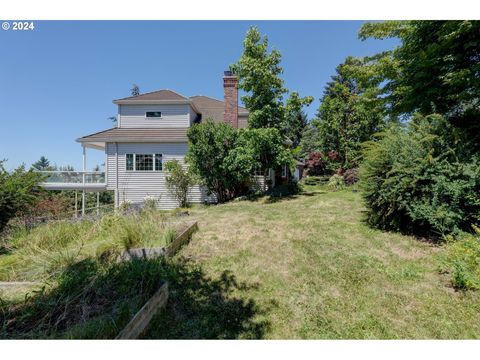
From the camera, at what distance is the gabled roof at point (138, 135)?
14.6m

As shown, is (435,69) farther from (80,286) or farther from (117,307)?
(80,286)

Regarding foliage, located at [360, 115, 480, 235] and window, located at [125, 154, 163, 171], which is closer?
foliage, located at [360, 115, 480, 235]

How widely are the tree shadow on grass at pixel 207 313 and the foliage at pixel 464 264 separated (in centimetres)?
330

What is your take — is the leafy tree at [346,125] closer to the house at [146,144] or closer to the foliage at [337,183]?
the foliage at [337,183]

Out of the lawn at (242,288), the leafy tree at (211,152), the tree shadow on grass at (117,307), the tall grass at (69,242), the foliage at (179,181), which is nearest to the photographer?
the tree shadow on grass at (117,307)

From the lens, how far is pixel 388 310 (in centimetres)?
323

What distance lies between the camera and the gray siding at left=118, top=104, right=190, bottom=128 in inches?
619

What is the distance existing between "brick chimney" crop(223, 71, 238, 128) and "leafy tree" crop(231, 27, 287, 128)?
2944 mm

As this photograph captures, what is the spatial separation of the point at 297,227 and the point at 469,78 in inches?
235

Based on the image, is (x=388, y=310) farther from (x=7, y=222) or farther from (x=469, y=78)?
(x=7, y=222)

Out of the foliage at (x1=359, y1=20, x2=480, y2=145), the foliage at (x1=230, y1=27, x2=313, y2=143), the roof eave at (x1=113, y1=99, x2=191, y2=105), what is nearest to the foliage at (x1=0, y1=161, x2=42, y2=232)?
the roof eave at (x1=113, y1=99, x2=191, y2=105)

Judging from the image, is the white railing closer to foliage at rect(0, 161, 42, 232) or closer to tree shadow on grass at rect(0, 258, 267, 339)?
foliage at rect(0, 161, 42, 232)

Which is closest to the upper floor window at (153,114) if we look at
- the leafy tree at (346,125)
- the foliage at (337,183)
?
the foliage at (337,183)

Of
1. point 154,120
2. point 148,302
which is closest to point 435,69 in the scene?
point 148,302
